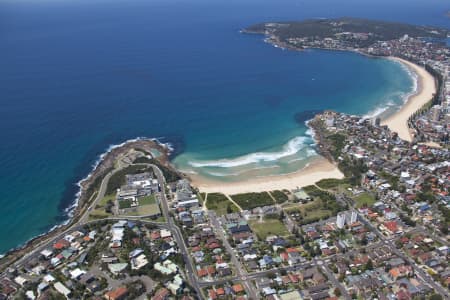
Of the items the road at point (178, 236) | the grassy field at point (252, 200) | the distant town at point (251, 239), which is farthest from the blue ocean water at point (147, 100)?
the grassy field at point (252, 200)

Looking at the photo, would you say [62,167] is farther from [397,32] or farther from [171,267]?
[397,32]

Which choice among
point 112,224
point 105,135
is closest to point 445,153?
point 112,224

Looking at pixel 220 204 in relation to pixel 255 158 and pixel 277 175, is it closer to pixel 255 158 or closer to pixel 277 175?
pixel 277 175

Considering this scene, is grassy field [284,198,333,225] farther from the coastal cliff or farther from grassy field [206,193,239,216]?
the coastal cliff

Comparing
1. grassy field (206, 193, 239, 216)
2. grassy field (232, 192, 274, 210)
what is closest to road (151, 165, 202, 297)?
grassy field (206, 193, 239, 216)

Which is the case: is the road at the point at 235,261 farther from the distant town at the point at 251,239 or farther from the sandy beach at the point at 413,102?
the sandy beach at the point at 413,102
